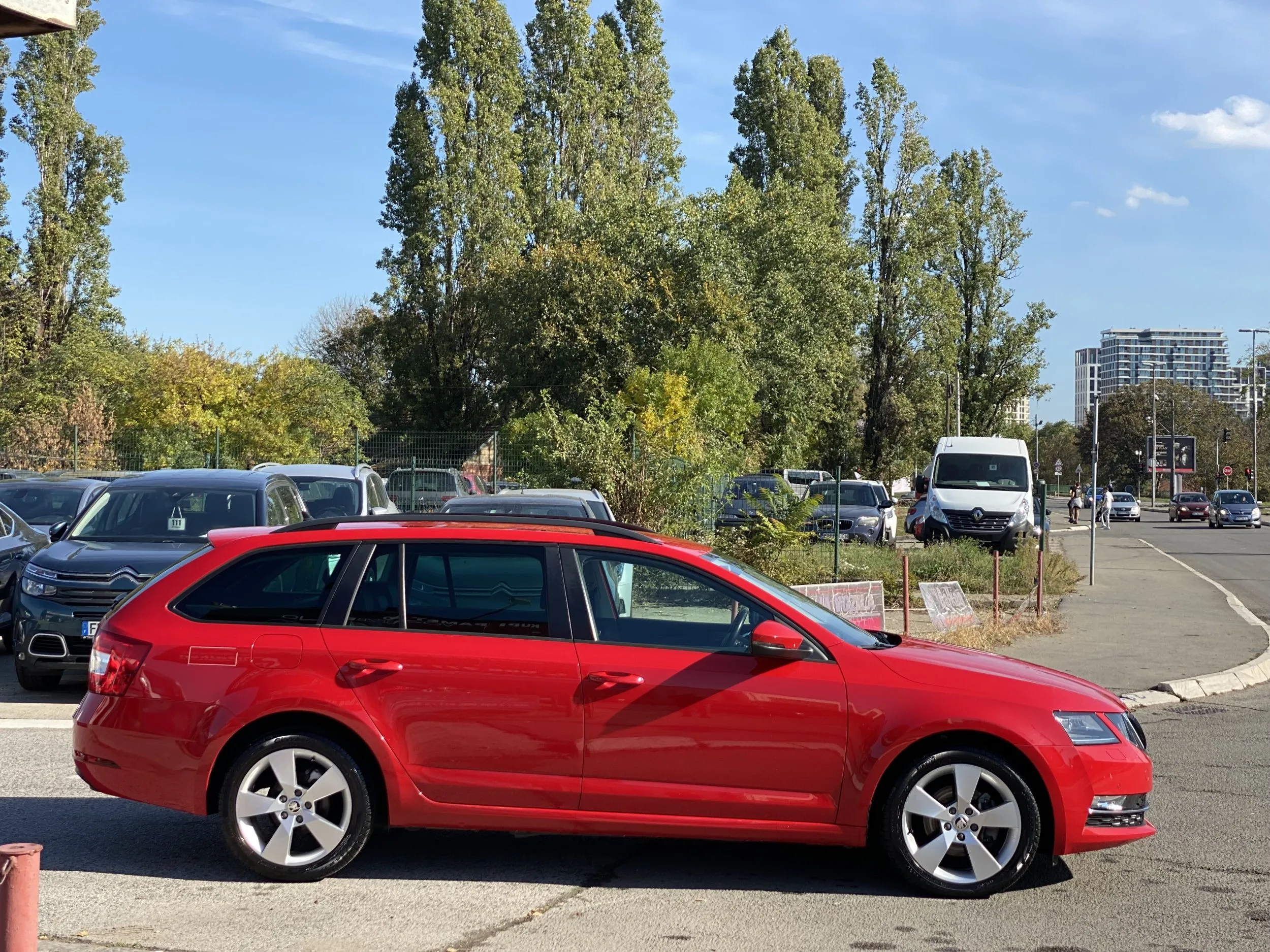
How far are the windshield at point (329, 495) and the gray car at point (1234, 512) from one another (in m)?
48.4

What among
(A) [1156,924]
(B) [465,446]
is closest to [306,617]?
(A) [1156,924]

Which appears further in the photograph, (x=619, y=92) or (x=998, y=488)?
(x=619, y=92)

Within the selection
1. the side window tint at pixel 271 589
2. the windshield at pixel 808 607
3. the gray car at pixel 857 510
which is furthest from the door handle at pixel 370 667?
the gray car at pixel 857 510

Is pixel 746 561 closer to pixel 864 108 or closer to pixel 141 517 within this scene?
pixel 141 517

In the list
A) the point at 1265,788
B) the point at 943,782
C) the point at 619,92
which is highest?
the point at 619,92

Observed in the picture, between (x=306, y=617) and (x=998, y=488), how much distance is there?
76.1ft

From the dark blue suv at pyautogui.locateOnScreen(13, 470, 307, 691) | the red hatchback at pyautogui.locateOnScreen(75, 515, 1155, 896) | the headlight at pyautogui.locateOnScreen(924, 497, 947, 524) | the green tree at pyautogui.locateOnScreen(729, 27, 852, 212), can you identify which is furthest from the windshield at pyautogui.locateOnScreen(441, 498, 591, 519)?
the green tree at pyautogui.locateOnScreen(729, 27, 852, 212)

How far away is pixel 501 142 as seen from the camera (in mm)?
44031

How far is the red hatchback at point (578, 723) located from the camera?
5434 millimetres

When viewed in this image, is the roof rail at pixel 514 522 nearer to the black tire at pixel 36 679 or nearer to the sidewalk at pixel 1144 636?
the black tire at pixel 36 679

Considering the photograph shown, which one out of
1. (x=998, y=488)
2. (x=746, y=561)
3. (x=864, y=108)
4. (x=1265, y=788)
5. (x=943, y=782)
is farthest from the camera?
(x=864, y=108)

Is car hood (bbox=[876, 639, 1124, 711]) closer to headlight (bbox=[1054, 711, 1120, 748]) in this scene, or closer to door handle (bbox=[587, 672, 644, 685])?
headlight (bbox=[1054, 711, 1120, 748])

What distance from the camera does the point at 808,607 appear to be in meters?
5.92

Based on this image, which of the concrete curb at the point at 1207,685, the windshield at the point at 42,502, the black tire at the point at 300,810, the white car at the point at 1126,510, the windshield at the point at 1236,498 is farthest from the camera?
the white car at the point at 1126,510
